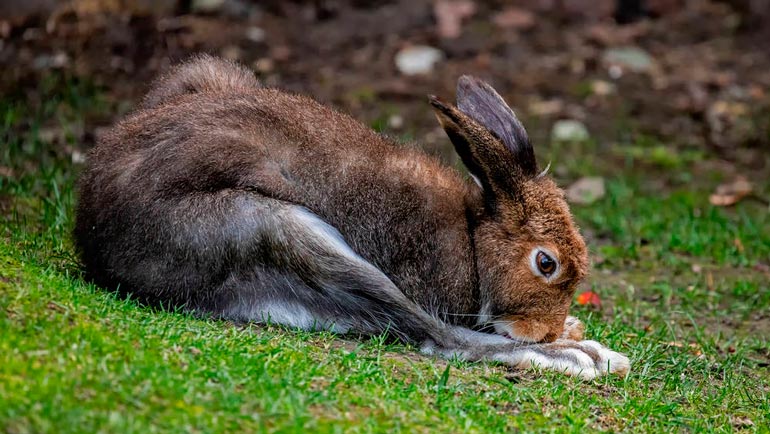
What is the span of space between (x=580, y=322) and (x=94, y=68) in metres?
6.24

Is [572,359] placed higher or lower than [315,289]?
lower

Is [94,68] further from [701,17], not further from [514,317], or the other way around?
[701,17]

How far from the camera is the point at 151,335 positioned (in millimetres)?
5285

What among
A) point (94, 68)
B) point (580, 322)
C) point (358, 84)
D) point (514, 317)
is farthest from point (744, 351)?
point (94, 68)

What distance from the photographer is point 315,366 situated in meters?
5.34

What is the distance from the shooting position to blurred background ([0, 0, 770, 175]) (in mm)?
11156

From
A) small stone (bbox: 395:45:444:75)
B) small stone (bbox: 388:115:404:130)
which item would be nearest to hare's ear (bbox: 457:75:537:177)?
small stone (bbox: 388:115:404:130)

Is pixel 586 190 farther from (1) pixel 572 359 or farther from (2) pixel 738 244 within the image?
(1) pixel 572 359

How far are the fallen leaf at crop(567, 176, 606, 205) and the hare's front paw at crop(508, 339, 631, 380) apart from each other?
154 inches

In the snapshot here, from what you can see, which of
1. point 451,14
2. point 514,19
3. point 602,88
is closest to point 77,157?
point 451,14

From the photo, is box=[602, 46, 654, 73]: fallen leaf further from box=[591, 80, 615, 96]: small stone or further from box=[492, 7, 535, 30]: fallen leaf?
box=[492, 7, 535, 30]: fallen leaf

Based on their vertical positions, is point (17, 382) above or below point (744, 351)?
above

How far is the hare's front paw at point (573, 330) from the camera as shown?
6.58m

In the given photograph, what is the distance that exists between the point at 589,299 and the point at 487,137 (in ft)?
6.37
